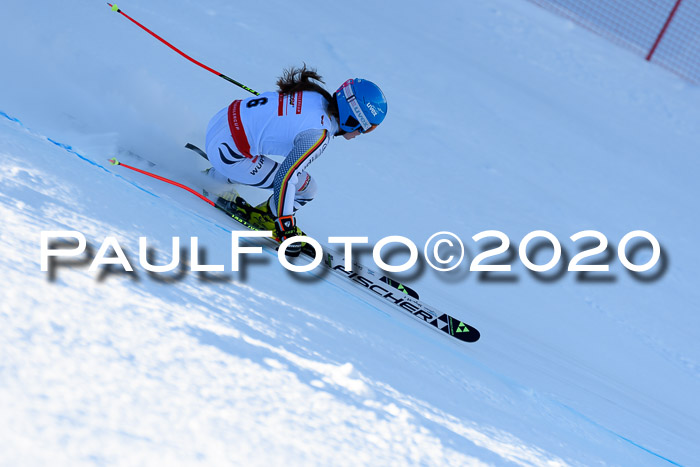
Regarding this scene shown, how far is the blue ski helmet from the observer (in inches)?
127

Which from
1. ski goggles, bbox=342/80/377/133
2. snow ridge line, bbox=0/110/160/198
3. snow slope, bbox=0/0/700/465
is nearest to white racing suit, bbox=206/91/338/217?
ski goggles, bbox=342/80/377/133

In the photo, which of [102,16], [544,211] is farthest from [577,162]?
[102,16]

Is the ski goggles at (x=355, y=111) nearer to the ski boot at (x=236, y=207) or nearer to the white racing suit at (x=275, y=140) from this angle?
the white racing suit at (x=275, y=140)

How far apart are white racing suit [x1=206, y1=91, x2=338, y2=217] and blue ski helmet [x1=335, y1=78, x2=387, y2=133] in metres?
0.10

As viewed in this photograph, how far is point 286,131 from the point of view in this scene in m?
3.33

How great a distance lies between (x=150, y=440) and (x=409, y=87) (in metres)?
5.85

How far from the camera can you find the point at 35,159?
2445 millimetres

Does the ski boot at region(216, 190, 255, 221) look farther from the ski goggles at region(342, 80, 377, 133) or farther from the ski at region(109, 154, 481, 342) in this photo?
the ski goggles at region(342, 80, 377, 133)

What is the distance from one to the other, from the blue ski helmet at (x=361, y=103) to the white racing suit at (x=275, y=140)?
98 millimetres

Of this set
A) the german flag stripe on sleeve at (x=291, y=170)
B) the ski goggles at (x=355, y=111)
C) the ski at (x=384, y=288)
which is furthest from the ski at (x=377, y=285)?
the ski goggles at (x=355, y=111)

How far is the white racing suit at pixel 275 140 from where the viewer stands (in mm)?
3201

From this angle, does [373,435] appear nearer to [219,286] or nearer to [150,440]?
[150,440]

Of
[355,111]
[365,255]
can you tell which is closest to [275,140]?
[355,111]

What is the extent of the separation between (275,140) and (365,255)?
108cm
